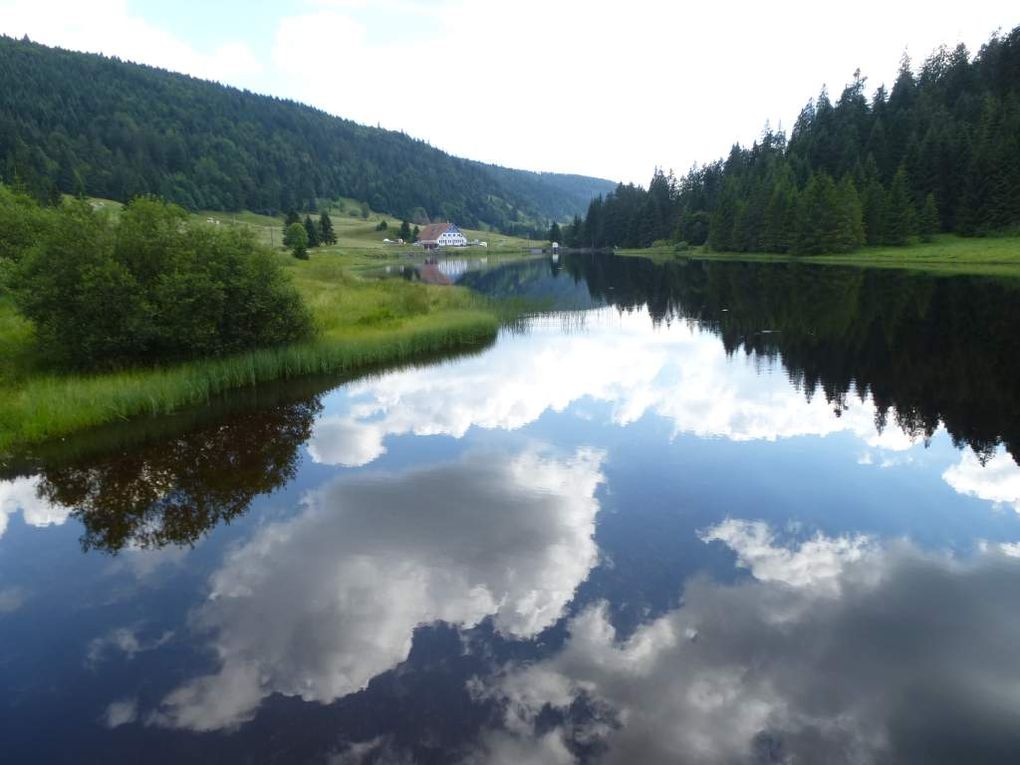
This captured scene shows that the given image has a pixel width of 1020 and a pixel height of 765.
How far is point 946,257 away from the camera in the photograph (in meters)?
78.1

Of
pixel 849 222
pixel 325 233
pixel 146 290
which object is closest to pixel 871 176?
pixel 849 222

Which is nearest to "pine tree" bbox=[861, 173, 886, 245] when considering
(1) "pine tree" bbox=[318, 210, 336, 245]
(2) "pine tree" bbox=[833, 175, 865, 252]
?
(2) "pine tree" bbox=[833, 175, 865, 252]

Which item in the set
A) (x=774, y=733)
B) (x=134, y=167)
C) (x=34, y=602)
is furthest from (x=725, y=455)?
(x=134, y=167)

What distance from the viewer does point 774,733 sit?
25.4 ft

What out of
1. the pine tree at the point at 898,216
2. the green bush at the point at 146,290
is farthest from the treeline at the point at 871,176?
the green bush at the point at 146,290

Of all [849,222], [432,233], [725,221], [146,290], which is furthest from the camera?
[432,233]

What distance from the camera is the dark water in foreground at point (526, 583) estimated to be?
7891 mm

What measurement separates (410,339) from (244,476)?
1550cm

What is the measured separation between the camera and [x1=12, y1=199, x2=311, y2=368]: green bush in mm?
21609

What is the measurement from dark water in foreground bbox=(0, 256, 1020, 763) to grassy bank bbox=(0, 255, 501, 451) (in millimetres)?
1443

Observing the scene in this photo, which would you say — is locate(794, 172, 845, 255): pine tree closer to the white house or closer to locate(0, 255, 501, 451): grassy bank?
locate(0, 255, 501, 451): grassy bank

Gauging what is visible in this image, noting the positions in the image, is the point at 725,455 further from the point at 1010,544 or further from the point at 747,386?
the point at 747,386

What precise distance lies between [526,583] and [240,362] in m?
17.2

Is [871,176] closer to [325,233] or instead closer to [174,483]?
[325,233]
